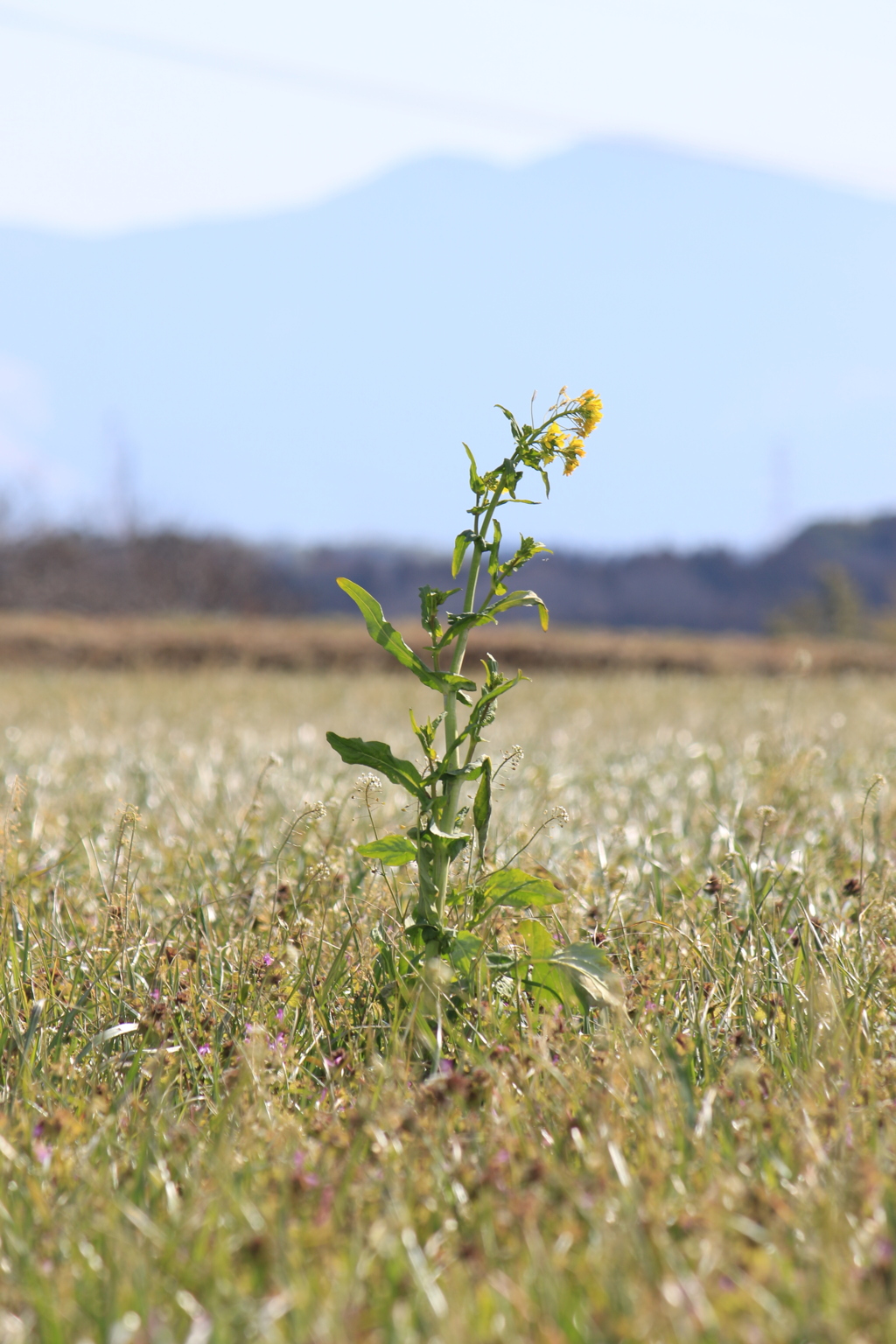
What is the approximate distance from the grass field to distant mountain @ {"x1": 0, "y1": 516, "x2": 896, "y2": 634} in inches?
1131

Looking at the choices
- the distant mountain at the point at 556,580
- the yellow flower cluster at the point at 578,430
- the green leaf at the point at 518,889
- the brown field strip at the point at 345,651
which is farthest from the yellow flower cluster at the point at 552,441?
the distant mountain at the point at 556,580

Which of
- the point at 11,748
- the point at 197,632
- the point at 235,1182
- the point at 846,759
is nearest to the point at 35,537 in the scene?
the point at 197,632

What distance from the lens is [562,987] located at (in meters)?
1.76

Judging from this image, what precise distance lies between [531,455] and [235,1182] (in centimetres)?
111

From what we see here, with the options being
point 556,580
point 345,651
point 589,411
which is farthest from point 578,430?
point 556,580

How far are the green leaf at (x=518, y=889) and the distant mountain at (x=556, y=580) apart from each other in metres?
29.4

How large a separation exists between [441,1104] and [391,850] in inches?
17.3

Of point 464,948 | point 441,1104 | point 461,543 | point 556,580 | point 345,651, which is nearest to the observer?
point 441,1104

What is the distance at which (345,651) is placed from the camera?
16.1 metres

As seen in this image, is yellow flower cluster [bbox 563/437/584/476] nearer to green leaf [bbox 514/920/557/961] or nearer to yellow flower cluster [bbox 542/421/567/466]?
yellow flower cluster [bbox 542/421/567/466]

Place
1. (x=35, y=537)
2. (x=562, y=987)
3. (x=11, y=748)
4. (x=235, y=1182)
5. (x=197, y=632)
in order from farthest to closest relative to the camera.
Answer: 1. (x=35, y=537)
2. (x=197, y=632)
3. (x=11, y=748)
4. (x=562, y=987)
5. (x=235, y=1182)

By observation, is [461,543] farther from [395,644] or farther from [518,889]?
[518,889]

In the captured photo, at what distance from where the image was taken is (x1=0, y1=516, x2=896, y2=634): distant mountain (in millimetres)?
32531

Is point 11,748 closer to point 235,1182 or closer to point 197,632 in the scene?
point 235,1182
